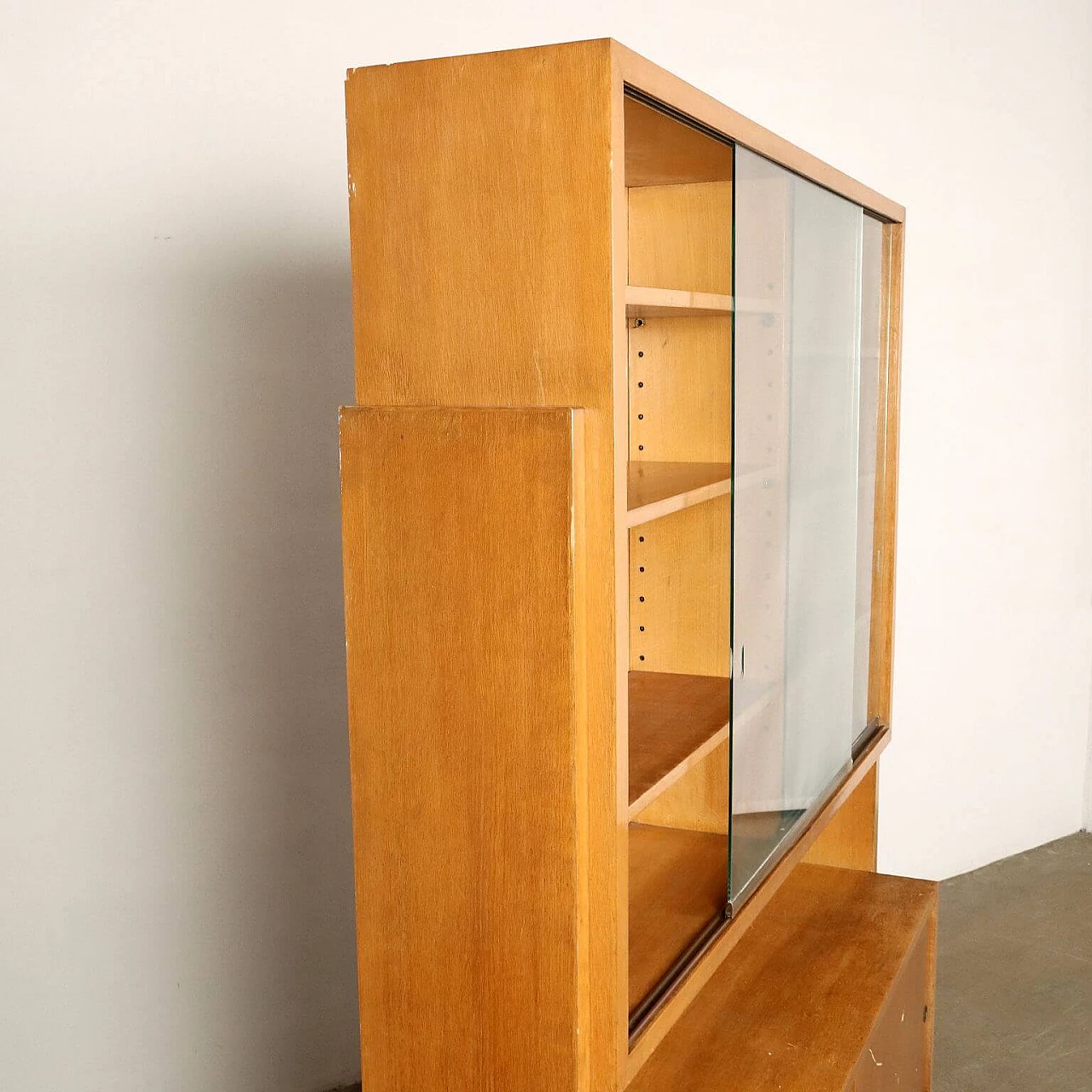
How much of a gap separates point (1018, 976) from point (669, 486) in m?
2.35


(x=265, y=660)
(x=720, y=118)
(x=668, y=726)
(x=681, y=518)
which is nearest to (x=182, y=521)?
(x=265, y=660)

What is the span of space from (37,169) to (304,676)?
1.08 metres

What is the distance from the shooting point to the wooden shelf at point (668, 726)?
1432 mm

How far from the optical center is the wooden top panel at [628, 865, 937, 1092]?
1722 mm

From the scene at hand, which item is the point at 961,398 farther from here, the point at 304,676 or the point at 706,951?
the point at 706,951

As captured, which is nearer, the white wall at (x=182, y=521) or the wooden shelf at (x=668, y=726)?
the wooden shelf at (x=668, y=726)

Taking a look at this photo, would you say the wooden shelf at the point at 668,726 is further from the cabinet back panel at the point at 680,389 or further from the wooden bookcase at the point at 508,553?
the cabinet back panel at the point at 680,389

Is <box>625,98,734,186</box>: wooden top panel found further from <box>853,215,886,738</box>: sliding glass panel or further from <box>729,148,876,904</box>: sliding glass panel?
<box>853,215,886,738</box>: sliding glass panel

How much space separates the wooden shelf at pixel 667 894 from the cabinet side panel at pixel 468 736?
22cm

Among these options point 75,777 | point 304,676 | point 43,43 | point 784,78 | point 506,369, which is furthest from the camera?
point 784,78

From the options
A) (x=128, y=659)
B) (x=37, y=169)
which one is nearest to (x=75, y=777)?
(x=128, y=659)

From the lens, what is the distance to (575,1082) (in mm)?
1231

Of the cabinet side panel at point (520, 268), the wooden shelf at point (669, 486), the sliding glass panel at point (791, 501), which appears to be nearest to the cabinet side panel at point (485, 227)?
the cabinet side panel at point (520, 268)

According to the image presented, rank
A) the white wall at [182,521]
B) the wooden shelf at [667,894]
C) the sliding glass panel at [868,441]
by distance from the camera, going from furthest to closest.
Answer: the sliding glass panel at [868,441]
the white wall at [182,521]
the wooden shelf at [667,894]
